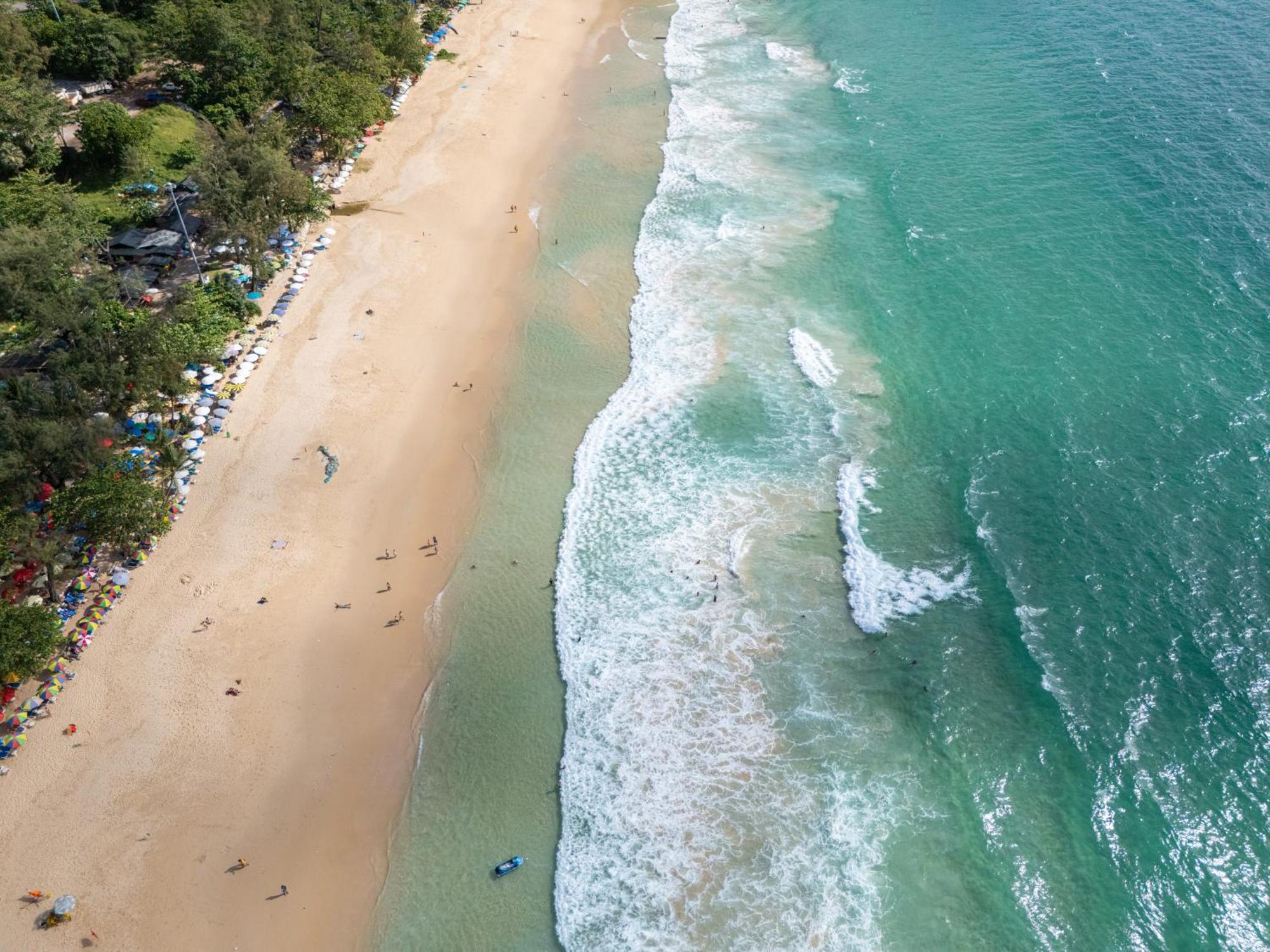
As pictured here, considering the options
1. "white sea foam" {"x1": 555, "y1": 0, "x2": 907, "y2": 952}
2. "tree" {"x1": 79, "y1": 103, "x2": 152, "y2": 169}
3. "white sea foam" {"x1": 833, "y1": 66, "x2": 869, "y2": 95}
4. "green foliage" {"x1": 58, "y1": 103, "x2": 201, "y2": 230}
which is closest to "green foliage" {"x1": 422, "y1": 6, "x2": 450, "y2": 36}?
"green foliage" {"x1": 58, "y1": 103, "x2": 201, "y2": 230}

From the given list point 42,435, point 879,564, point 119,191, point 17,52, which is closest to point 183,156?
Result: point 119,191

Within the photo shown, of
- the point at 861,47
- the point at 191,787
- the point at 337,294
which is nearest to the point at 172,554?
the point at 191,787

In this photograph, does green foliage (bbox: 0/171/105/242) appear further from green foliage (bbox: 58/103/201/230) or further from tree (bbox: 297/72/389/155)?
tree (bbox: 297/72/389/155)

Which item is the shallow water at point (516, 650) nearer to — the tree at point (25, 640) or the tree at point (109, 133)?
the tree at point (25, 640)

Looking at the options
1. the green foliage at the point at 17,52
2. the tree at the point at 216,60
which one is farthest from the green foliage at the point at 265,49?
the green foliage at the point at 17,52

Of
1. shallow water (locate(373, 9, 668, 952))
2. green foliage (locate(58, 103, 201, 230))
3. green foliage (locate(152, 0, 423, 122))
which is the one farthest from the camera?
green foliage (locate(152, 0, 423, 122))

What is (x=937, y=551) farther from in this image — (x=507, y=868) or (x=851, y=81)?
(x=851, y=81)
